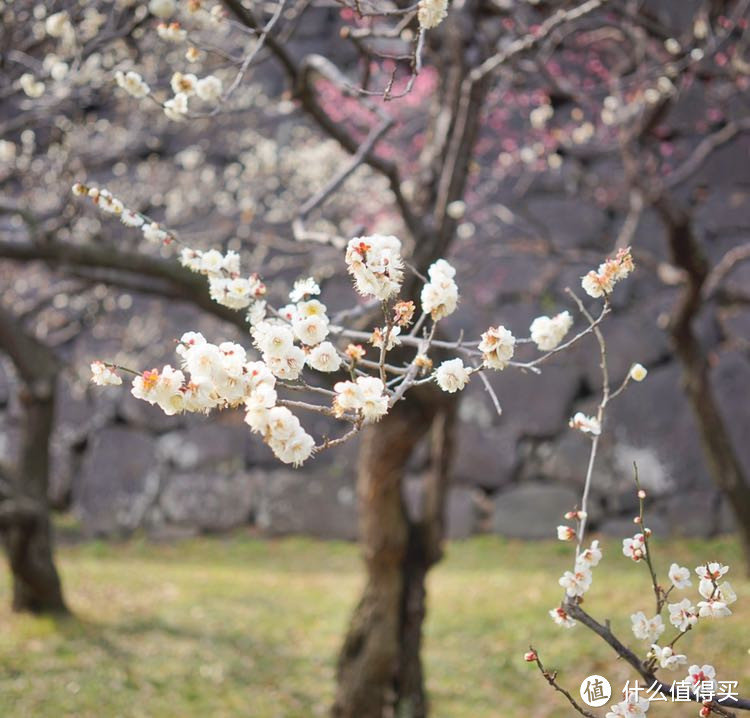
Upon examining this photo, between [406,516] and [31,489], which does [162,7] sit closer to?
[406,516]

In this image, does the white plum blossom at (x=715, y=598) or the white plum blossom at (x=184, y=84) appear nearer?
the white plum blossom at (x=715, y=598)

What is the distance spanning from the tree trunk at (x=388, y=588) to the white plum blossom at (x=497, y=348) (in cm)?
188

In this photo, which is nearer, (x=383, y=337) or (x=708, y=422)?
(x=383, y=337)

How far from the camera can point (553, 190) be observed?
8.90m

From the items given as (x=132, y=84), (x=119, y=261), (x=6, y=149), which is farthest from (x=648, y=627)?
(x=6, y=149)

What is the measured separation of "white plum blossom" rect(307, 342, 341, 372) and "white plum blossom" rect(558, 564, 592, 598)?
58cm

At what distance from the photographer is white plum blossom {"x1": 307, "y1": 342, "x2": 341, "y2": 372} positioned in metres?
1.60

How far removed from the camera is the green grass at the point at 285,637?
4098 millimetres

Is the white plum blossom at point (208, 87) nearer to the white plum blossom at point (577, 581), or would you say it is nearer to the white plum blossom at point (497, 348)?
the white plum blossom at point (497, 348)

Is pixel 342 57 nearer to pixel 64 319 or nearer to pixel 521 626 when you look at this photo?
pixel 64 319

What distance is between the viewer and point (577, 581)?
1.74 metres

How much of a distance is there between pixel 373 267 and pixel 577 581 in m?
0.70

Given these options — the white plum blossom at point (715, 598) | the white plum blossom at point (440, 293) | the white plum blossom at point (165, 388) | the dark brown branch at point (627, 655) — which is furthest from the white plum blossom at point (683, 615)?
the white plum blossom at point (165, 388)

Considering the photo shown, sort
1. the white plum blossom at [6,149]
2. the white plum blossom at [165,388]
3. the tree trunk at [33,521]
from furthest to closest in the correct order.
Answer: the tree trunk at [33,521], the white plum blossom at [6,149], the white plum blossom at [165,388]
